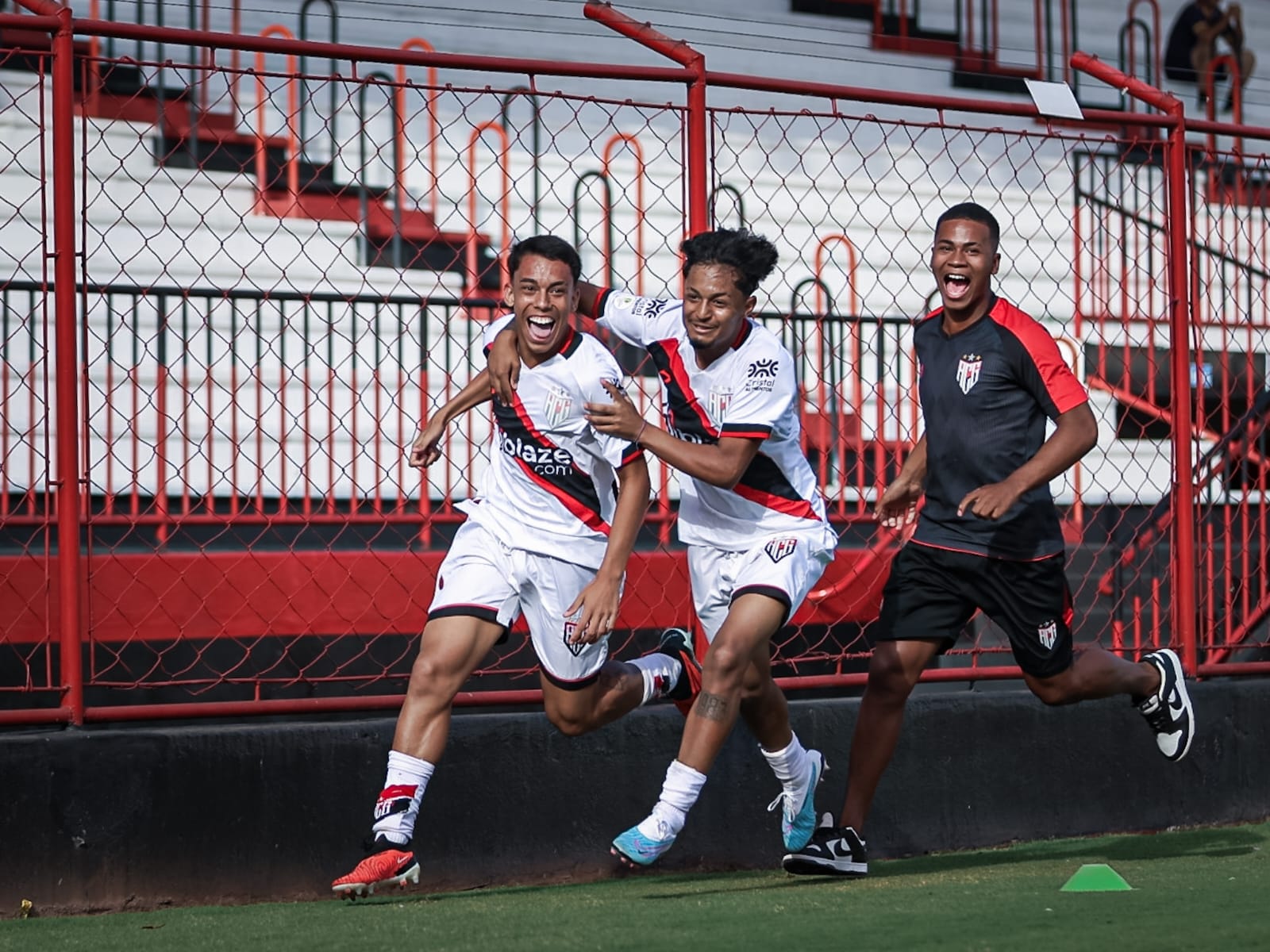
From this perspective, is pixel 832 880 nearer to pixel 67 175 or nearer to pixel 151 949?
pixel 151 949

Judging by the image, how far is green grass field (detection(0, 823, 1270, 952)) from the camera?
169 inches

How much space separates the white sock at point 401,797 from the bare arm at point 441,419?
919 millimetres

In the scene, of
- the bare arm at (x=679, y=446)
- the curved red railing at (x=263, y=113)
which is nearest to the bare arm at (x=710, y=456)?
the bare arm at (x=679, y=446)

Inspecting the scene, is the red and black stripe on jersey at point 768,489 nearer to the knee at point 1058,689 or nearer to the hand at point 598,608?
the hand at point 598,608

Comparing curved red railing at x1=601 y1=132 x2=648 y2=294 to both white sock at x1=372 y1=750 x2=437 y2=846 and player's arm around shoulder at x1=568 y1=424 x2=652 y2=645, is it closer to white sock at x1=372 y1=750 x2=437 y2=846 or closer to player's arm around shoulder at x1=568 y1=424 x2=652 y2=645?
player's arm around shoulder at x1=568 y1=424 x2=652 y2=645

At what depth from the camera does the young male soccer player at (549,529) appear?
5.18 m

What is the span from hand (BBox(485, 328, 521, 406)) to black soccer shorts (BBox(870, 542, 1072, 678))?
141 cm

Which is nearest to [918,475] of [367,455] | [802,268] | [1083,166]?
[367,455]

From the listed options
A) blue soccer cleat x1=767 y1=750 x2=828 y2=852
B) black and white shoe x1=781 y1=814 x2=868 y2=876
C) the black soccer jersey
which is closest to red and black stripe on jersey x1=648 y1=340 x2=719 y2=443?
the black soccer jersey

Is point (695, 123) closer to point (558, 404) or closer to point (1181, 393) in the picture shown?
point (558, 404)

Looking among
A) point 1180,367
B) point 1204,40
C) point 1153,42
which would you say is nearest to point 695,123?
point 1180,367

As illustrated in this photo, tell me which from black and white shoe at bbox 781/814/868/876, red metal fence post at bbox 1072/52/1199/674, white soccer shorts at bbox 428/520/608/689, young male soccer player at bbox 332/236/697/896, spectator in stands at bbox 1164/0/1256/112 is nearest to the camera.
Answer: young male soccer player at bbox 332/236/697/896

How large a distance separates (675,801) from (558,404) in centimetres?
121

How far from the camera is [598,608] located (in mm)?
5129
